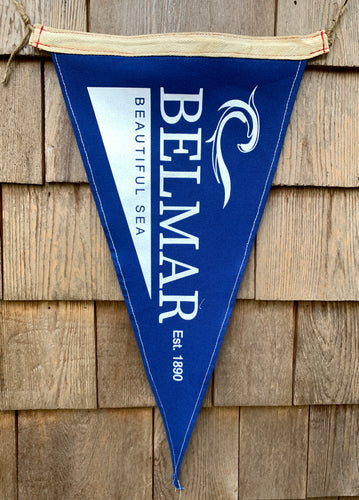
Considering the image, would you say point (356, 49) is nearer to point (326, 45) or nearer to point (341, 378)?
point (326, 45)

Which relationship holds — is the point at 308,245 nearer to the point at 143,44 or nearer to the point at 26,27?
the point at 143,44

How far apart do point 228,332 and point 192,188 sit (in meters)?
0.35

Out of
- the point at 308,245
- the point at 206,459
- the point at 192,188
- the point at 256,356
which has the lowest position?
the point at 206,459

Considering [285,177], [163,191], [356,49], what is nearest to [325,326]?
[285,177]

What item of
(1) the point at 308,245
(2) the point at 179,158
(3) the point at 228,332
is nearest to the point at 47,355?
(3) the point at 228,332

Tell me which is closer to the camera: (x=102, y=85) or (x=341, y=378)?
(x=102, y=85)

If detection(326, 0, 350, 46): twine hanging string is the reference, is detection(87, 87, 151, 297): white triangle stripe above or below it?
below

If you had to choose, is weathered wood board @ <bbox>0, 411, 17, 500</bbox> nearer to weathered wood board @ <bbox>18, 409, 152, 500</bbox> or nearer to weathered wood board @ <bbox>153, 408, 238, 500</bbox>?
weathered wood board @ <bbox>18, 409, 152, 500</bbox>

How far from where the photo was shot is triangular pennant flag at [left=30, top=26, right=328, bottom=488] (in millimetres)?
927

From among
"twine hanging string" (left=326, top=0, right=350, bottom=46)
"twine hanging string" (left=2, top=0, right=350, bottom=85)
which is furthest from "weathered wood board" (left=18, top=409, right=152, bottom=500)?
"twine hanging string" (left=326, top=0, right=350, bottom=46)

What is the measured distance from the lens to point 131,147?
946 mm

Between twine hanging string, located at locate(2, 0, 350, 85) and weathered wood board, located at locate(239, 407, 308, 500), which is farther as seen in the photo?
weathered wood board, located at locate(239, 407, 308, 500)

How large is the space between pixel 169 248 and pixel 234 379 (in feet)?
1.17

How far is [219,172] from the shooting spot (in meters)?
0.96
